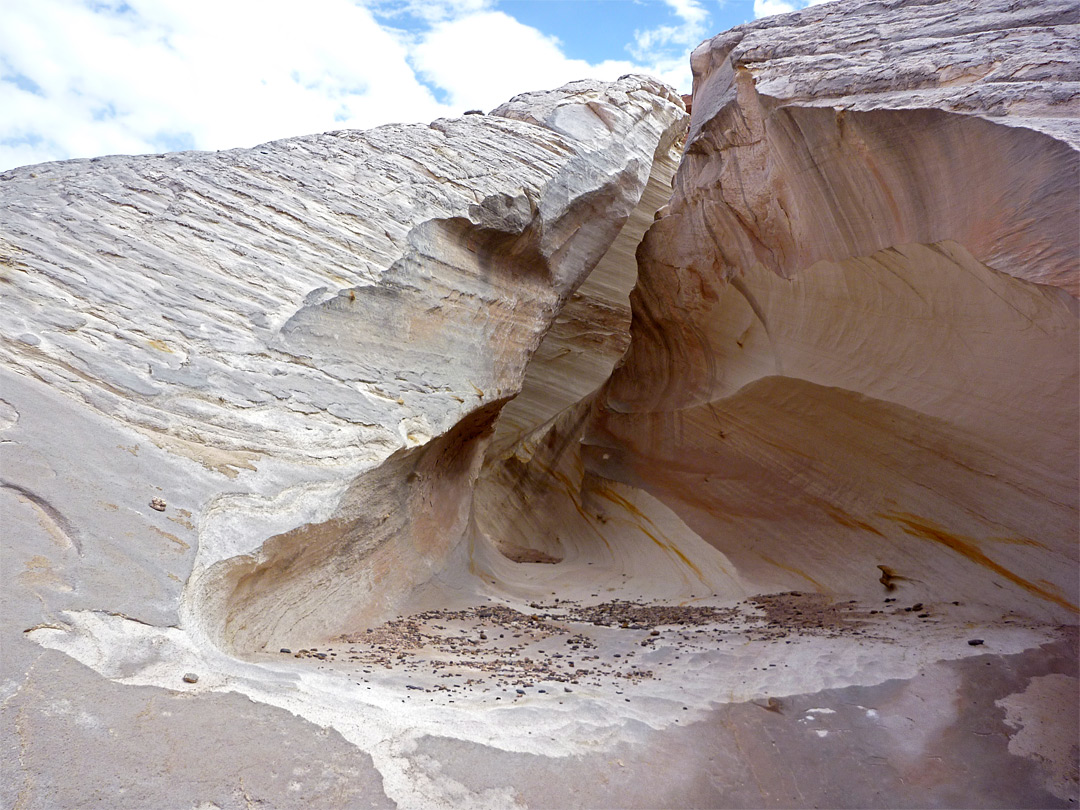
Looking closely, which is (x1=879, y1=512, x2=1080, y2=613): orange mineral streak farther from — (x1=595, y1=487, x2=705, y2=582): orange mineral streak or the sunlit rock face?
(x1=595, y1=487, x2=705, y2=582): orange mineral streak

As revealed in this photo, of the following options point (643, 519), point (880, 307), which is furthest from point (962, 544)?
point (643, 519)

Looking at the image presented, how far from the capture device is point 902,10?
6117 millimetres

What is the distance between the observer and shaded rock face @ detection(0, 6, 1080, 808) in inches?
104

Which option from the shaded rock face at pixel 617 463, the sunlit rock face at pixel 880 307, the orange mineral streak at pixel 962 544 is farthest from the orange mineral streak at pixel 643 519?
the orange mineral streak at pixel 962 544

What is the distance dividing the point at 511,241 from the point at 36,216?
11.9ft

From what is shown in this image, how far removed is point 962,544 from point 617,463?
3.75 m

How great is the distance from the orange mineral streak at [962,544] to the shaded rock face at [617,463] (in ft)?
0.09

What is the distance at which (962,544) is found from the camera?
555 centimetres

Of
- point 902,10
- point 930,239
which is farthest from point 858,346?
point 902,10

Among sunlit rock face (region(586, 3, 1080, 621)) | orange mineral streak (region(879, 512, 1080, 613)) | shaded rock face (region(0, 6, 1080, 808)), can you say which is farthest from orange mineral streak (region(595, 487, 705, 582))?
orange mineral streak (region(879, 512, 1080, 613))

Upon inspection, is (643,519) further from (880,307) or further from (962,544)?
(880,307)

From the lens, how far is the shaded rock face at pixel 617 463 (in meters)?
2.65

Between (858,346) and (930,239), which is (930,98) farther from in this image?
(858,346)

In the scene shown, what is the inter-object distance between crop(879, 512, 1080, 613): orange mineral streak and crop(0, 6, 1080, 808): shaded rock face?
28mm
